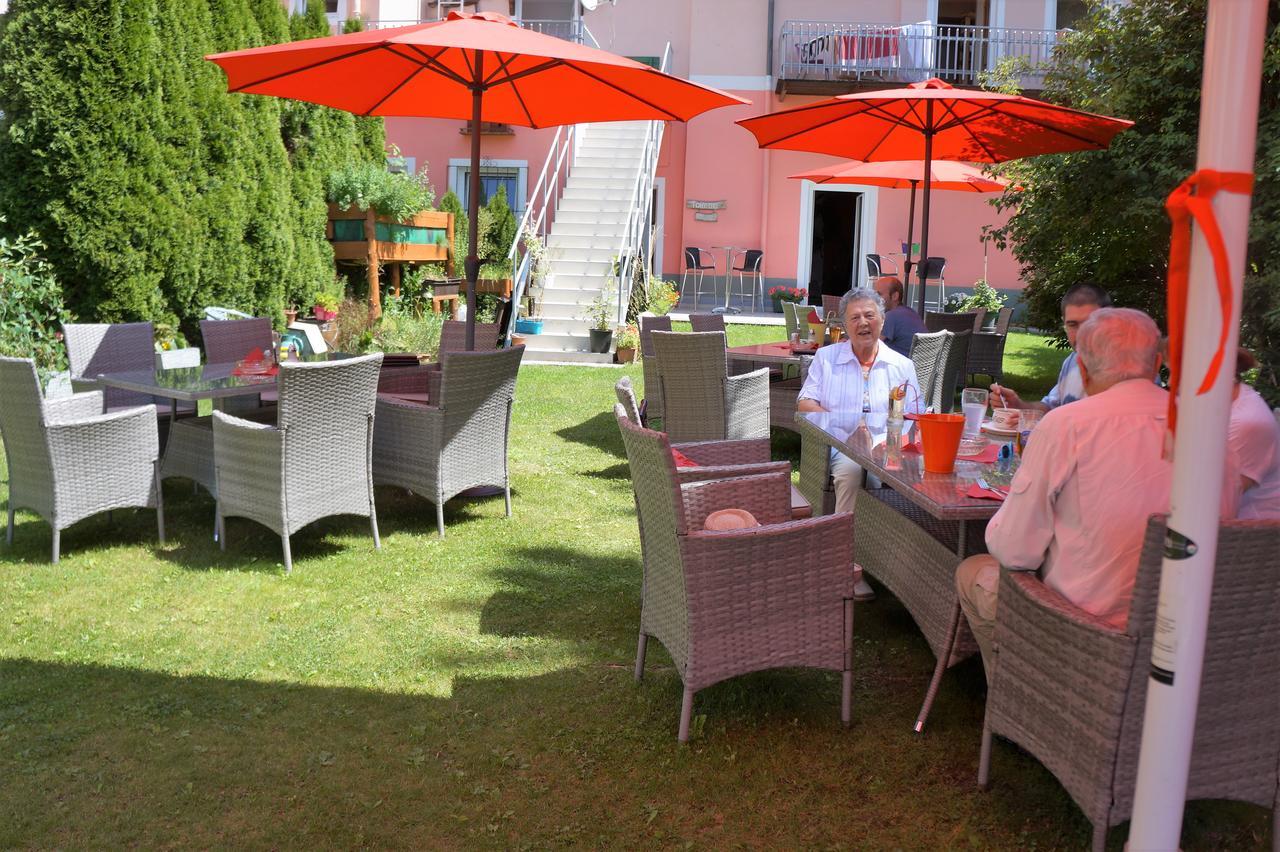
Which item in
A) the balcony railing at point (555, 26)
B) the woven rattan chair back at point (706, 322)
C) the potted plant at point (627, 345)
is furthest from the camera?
the balcony railing at point (555, 26)

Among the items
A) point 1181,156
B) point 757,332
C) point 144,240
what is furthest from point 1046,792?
point 757,332

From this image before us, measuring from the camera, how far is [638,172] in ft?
51.6

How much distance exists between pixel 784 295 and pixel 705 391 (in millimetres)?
11994

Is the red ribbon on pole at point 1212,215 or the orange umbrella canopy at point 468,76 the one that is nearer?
the red ribbon on pole at point 1212,215

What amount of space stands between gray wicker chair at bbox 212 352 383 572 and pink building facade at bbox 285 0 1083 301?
14499 millimetres

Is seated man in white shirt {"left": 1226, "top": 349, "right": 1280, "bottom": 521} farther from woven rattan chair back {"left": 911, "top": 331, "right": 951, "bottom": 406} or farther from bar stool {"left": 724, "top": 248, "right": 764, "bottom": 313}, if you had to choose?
bar stool {"left": 724, "top": 248, "right": 764, "bottom": 313}

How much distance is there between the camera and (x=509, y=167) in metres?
19.0

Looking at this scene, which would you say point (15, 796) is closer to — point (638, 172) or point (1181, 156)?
point (1181, 156)

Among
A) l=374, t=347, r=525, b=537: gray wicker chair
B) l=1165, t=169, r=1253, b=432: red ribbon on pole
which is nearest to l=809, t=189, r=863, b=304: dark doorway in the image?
l=374, t=347, r=525, b=537: gray wicker chair

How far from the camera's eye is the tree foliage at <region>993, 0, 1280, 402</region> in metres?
6.42

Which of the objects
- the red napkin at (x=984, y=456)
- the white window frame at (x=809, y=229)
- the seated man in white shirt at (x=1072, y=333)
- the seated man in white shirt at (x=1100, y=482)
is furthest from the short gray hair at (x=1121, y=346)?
the white window frame at (x=809, y=229)

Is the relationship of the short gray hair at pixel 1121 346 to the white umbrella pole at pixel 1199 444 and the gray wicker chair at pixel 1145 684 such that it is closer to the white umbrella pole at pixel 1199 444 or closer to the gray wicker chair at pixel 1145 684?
the gray wicker chair at pixel 1145 684

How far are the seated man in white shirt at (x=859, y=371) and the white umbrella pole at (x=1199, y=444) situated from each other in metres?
2.97

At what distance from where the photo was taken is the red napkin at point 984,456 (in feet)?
12.2
